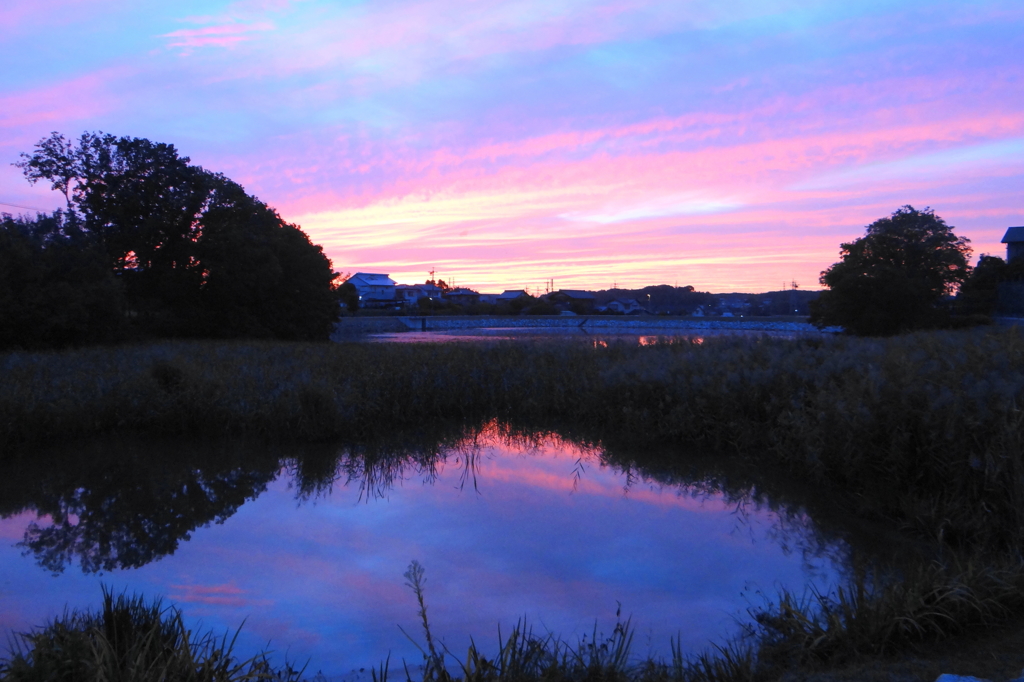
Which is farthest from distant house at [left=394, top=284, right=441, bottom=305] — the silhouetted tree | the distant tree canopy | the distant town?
the silhouetted tree

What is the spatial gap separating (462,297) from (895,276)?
295ft

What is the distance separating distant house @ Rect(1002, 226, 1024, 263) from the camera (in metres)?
44.7

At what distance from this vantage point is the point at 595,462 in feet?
31.2

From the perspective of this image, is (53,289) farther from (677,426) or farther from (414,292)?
(414,292)

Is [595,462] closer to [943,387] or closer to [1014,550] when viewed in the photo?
[943,387]

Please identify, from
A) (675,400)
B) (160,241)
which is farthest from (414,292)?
(675,400)

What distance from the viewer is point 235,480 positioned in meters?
8.56

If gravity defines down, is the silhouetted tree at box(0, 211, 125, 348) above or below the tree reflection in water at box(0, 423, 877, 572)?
above

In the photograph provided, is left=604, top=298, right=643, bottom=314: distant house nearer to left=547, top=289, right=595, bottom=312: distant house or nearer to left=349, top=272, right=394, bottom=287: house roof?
left=547, top=289, right=595, bottom=312: distant house

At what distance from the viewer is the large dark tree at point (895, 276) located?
114ft

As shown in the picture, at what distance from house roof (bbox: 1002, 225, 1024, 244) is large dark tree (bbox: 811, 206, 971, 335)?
10.9m

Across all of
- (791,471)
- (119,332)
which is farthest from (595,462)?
(119,332)

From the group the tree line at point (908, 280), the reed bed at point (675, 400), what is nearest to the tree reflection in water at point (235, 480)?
the reed bed at point (675, 400)

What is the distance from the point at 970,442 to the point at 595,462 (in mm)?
4652
